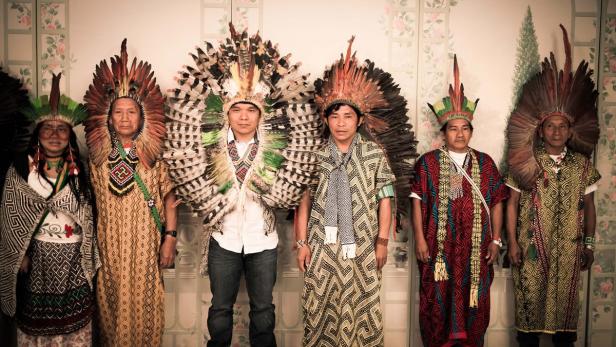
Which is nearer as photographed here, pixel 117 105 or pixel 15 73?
pixel 117 105

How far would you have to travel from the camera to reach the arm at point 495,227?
3.12 meters

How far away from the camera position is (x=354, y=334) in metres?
2.87

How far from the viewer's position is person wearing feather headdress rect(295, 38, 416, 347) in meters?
2.83

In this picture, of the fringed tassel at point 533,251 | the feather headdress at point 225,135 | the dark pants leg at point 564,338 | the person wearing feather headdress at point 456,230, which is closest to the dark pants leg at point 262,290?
the feather headdress at point 225,135

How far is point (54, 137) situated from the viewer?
2807 mm

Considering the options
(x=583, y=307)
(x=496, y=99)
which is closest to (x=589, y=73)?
(x=496, y=99)

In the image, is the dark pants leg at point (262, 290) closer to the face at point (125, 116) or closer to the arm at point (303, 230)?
the arm at point (303, 230)

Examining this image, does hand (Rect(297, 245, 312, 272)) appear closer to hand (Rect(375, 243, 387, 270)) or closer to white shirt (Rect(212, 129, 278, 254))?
white shirt (Rect(212, 129, 278, 254))

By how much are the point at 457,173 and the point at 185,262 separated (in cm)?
199

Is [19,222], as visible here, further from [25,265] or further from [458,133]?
[458,133]

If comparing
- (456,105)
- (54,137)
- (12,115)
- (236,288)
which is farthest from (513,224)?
(12,115)

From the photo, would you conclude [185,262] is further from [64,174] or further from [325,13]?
[325,13]

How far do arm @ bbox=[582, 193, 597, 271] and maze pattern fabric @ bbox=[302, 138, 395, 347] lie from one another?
4.94 feet

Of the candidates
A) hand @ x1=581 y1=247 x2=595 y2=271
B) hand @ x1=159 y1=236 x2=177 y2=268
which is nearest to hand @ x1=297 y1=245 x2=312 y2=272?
hand @ x1=159 y1=236 x2=177 y2=268
